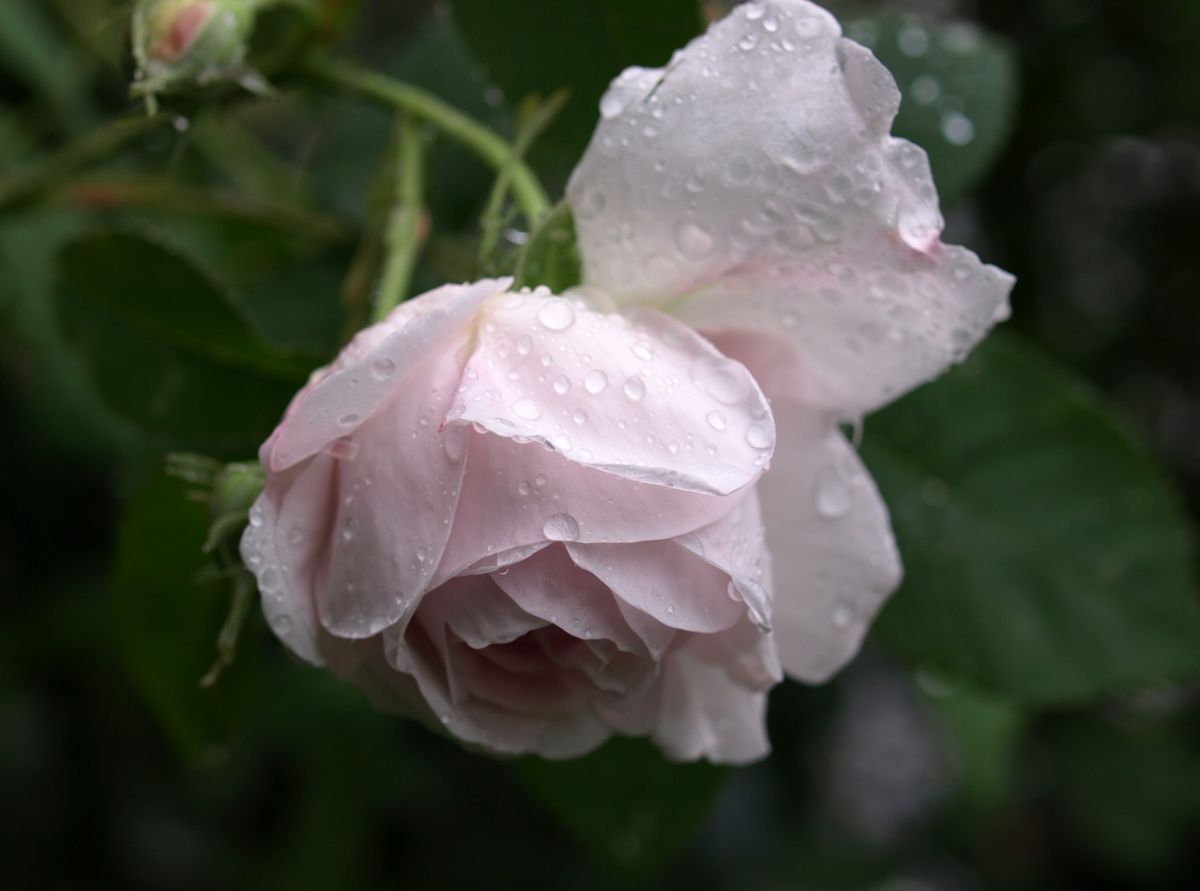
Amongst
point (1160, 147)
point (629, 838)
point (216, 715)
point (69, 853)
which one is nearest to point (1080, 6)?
point (1160, 147)

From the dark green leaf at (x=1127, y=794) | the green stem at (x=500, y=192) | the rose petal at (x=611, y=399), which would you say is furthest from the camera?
the dark green leaf at (x=1127, y=794)

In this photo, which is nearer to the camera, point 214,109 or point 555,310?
point 555,310

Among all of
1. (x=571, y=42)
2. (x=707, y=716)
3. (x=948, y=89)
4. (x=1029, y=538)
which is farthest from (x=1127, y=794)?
(x=571, y=42)

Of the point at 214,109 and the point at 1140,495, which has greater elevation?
the point at 214,109

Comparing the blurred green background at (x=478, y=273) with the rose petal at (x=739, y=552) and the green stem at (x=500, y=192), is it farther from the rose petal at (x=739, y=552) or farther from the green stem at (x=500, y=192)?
the rose petal at (x=739, y=552)

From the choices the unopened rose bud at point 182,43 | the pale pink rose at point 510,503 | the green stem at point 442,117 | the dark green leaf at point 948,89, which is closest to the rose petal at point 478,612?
the pale pink rose at point 510,503

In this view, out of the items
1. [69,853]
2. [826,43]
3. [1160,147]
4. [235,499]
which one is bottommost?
[69,853]

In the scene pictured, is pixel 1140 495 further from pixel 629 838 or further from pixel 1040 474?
pixel 629 838
